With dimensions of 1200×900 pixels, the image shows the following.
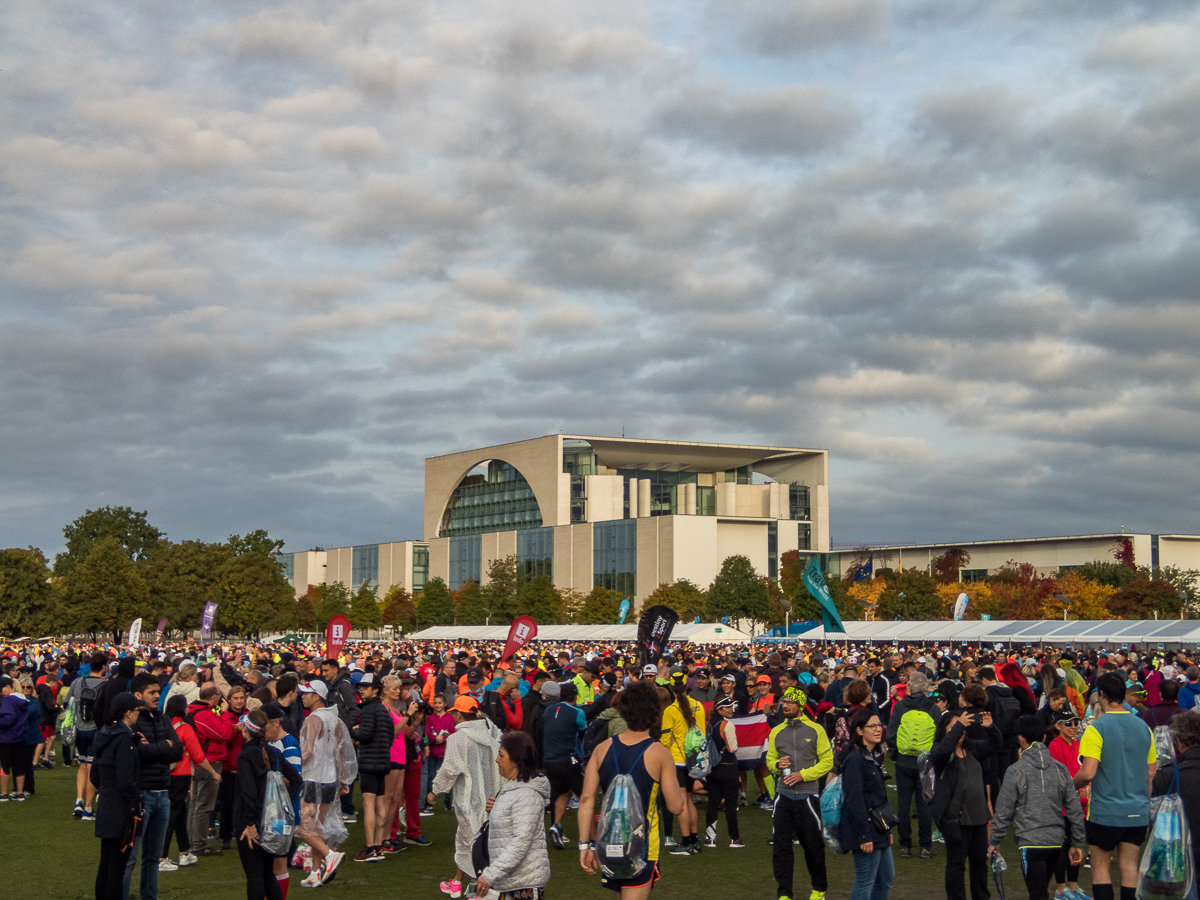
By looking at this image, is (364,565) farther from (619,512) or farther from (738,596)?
(738,596)

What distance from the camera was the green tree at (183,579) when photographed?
77188 mm

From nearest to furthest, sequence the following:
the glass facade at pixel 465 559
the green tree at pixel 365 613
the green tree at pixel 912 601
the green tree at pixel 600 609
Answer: the green tree at pixel 912 601 → the green tree at pixel 600 609 → the green tree at pixel 365 613 → the glass facade at pixel 465 559

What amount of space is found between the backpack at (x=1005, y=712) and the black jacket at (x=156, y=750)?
7917mm

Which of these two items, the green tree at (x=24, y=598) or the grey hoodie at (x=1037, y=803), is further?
the green tree at (x=24, y=598)

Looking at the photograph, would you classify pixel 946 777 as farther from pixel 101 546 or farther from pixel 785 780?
pixel 101 546

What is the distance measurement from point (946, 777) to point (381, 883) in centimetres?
522

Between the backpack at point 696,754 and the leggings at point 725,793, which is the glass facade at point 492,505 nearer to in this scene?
the leggings at point 725,793

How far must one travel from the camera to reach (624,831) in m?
6.00

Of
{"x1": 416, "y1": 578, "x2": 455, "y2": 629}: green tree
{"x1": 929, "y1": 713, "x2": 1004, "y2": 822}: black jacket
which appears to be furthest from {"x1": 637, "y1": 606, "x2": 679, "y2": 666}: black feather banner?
{"x1": 416, "y1": 578, "x2": 455, "y2": 629}: green tree

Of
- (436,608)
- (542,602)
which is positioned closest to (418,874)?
(542,602)

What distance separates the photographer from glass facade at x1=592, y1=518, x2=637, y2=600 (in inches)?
3898

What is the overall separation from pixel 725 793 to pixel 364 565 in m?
125

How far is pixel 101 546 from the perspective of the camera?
71.6 m

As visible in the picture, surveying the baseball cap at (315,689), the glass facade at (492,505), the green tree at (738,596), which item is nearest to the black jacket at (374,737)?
the baseball cap at (315,689)
